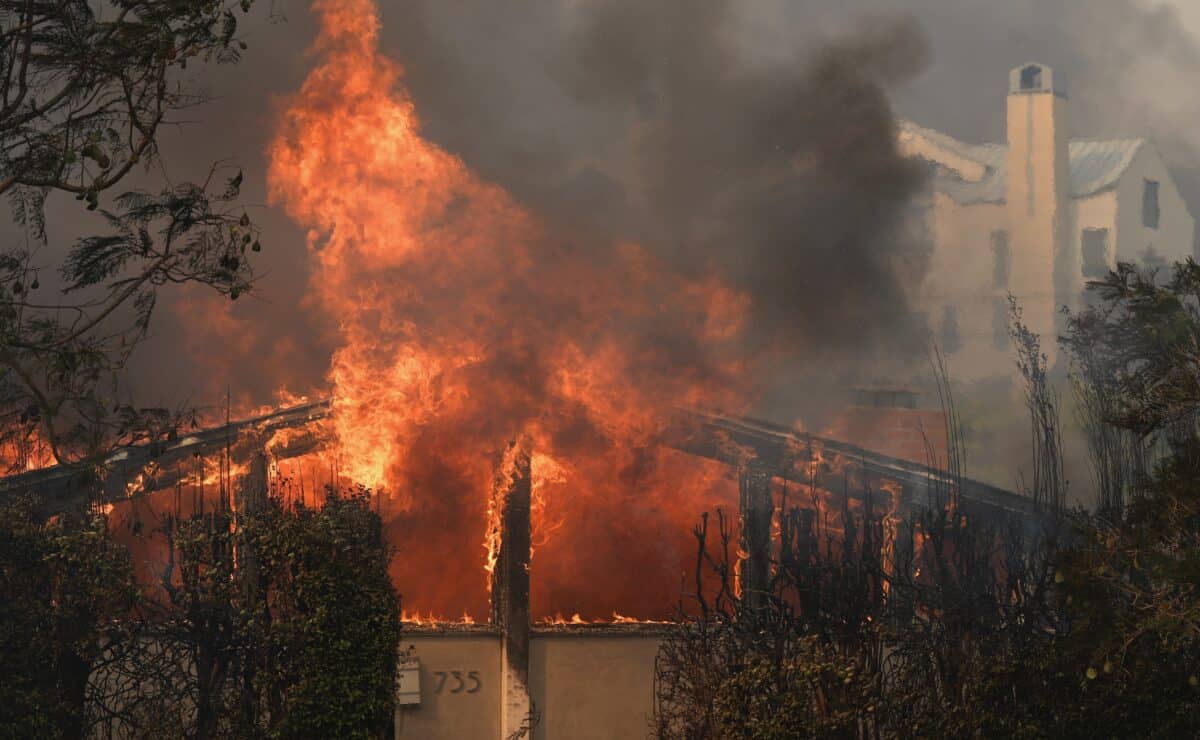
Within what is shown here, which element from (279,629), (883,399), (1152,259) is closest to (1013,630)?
(279,629)

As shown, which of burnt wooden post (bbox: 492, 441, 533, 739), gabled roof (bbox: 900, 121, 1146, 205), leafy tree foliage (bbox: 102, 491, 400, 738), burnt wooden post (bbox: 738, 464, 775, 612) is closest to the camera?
leafy tree foliage (bbox: 102, 491, 400, 738)

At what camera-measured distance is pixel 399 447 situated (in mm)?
24750

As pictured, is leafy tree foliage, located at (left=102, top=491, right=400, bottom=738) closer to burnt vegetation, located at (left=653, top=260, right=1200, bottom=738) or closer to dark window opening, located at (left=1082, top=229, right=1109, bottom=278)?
burnt vegetation, located at (left=653, top=260, right=1200, bottom=738)

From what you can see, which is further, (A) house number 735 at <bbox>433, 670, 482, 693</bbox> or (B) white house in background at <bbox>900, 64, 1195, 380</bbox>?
(B) white house in background at <bbox>900, 64, 1195, 380</bbox>

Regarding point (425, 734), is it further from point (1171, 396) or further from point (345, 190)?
point (1171, 396)

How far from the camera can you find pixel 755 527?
969 inches

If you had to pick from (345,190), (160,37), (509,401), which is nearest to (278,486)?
(509,401)

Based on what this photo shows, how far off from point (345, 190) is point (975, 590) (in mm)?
12486

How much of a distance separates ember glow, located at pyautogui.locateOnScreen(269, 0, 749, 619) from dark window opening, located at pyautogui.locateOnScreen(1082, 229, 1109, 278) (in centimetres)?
2428

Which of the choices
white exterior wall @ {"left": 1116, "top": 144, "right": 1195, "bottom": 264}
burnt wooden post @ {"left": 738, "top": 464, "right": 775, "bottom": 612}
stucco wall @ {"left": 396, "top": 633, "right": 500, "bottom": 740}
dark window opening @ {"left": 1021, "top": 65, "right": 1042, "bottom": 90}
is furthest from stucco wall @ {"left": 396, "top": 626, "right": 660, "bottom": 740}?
dark window opening @ {"left": 1021, "top": 65, "right": 1042, "bottom": 90}

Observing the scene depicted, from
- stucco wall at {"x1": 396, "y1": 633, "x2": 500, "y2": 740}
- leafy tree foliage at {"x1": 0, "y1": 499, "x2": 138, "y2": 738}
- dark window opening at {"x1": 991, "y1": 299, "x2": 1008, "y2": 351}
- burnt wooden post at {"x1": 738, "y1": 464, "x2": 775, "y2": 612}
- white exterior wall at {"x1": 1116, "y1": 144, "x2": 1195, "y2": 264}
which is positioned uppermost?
white exterior wall at {"x1": 1116, "y1": 144, "x2": 1195, "y2": 264}

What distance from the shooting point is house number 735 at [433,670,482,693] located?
933 inches

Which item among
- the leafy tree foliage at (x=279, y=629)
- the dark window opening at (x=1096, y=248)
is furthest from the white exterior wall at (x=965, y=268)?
the leafy tree foliage at (x=279, y=629)

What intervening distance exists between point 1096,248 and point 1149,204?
3.51m
